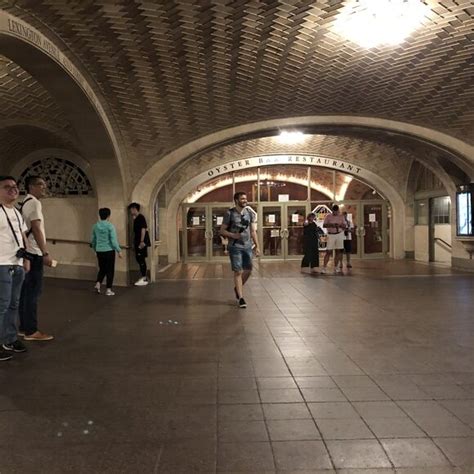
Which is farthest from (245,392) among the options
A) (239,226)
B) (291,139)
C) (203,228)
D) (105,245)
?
(203,228)

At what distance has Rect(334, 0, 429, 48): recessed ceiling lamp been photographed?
705cm

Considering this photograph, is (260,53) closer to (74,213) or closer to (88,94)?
(88,94)

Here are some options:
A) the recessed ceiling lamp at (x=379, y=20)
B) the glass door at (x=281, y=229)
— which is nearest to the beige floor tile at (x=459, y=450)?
the recessed ceiling lamp at (x=379, y=20)

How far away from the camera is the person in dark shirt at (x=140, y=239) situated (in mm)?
10203

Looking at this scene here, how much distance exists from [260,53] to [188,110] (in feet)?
7.66

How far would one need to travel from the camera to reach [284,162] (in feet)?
53.7

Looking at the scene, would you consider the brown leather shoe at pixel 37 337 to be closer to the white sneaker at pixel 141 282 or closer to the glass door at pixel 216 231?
the white sneaker at pixel 141 282

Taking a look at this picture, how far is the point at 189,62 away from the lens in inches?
332

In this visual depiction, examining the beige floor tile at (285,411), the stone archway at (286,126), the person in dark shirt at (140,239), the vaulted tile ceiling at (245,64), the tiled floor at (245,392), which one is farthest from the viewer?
the stone archway at (286,126)

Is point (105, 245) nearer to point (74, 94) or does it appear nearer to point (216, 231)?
point (74, 94)

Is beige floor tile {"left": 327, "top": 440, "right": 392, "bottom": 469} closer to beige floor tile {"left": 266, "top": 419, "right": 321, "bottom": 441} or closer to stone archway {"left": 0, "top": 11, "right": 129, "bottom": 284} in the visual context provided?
beige floor tile {"left": 266, "top": 419, "right": 321, "bottom": 441}

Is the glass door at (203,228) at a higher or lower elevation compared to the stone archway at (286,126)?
lower

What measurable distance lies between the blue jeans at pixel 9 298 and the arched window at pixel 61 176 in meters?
7.04

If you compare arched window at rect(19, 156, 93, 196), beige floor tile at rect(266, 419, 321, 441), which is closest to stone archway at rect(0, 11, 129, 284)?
arched window at rect(19, 156, 93, 196)
